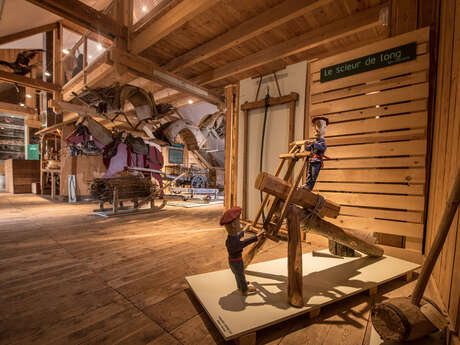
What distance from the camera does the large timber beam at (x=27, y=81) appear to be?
7804mm

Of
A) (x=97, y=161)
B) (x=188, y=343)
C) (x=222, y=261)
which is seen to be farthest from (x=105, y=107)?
(x=188, y=343)

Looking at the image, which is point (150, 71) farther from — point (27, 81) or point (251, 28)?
point (27, 81)

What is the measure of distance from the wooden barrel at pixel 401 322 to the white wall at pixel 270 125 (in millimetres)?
3094

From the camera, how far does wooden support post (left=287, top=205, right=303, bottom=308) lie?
1.80 meters

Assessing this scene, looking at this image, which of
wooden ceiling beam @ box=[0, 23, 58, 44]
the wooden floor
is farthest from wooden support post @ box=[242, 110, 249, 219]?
wooden ceiling beam @ box=[0, 23, 58, 44]

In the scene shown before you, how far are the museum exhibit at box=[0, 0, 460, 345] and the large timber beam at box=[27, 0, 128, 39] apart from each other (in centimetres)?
4

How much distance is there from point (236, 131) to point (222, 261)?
3153mm

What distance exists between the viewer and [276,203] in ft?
7.21

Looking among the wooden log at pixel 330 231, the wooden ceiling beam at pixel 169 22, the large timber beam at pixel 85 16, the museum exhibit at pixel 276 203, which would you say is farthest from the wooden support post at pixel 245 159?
the large timber beam at pixel 85 16

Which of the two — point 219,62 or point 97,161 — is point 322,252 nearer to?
point 219,62

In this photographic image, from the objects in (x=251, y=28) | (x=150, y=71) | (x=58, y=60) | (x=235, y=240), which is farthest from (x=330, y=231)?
(x=58, y=60)

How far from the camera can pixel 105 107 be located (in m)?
6.01

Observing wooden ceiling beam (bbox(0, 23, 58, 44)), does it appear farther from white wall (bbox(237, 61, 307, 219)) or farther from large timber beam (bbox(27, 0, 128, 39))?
white wall (bbox(237, 61, 307, 219))

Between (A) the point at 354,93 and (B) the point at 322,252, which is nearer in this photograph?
(B) the point at 322,252
